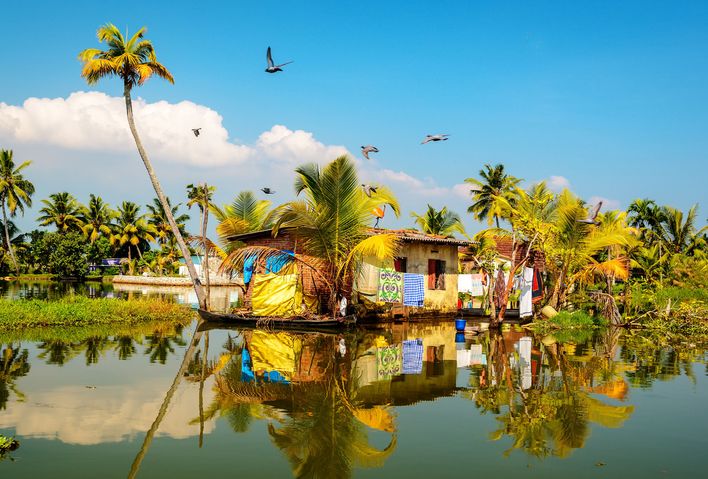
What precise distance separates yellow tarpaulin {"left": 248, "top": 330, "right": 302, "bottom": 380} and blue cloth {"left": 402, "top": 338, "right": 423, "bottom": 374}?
2196mm

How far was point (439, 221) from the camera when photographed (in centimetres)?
3844

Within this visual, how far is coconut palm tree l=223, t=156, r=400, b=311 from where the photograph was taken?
18062 mm

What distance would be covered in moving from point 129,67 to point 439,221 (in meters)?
22.2

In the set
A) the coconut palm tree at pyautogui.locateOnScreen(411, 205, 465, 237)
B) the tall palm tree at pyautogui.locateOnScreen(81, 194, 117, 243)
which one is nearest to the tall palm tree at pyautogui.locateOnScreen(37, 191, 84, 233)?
the tall palm tree at pyautogui.locateOnScreen(81, 194, 117, 243)

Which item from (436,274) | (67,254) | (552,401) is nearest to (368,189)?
(436,274)

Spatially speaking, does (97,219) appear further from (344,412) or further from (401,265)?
(344,412)

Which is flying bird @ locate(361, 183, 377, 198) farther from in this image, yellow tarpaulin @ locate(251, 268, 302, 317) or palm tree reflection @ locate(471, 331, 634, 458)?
palm tree reflection @ locate(471, 331, 634, 458)

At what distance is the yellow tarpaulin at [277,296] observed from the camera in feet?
62.8

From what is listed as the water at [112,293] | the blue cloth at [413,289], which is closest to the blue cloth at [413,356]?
the blue cloth at [413,289]

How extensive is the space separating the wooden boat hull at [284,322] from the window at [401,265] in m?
4.32

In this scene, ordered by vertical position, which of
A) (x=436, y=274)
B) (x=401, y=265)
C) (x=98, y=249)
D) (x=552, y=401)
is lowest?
(x=552, y=401)

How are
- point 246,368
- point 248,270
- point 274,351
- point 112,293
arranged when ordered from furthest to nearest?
point 112,293, point 248,270, point 274,351, point 246,368

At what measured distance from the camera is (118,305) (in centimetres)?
1827

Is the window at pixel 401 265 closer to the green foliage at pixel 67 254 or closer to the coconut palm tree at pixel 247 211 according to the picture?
the coconut palm tree at pixel 247 211
